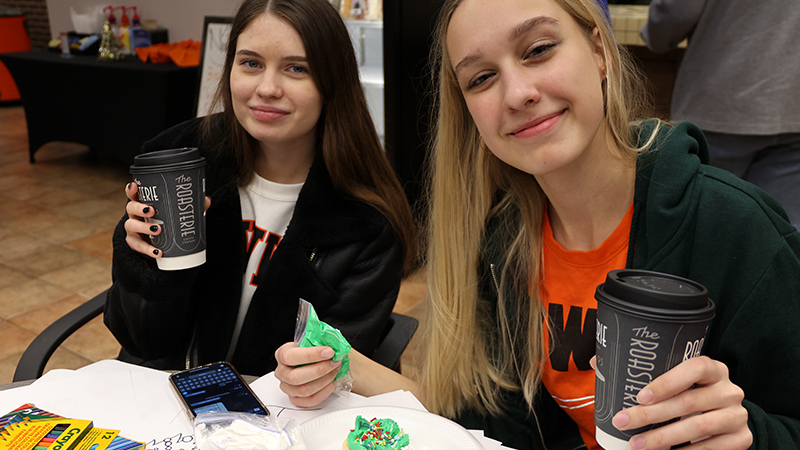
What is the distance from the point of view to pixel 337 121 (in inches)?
67.7

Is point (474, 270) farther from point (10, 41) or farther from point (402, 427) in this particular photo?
point (10, 41)

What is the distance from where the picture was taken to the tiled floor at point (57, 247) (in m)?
3.29

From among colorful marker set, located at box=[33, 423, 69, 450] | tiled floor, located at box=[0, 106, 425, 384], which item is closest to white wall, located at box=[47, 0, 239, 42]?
tiled floor, located at box=[0, 106, 425, 384]

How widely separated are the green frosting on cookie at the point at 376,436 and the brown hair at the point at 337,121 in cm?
76

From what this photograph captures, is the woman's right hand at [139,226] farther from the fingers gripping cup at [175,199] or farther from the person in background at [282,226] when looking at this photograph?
the person in background at [282,226]

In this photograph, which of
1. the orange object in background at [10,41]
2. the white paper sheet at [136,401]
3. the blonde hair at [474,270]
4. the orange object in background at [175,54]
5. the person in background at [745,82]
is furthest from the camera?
the orange object in background at [10,41]

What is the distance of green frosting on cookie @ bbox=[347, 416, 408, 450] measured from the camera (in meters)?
0.98

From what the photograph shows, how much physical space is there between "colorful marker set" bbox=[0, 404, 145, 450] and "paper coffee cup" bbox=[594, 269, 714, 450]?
28.5 inches

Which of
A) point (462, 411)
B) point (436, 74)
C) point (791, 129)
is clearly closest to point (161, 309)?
point (462, 411)

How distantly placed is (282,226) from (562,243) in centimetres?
80

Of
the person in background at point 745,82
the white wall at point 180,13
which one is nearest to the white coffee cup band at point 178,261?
the person in background at point 745,82

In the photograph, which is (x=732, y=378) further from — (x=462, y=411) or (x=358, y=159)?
(x=358, y=159)

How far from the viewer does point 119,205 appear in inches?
210

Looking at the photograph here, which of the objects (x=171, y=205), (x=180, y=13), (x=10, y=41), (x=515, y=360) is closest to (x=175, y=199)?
(x=171, y=205)
